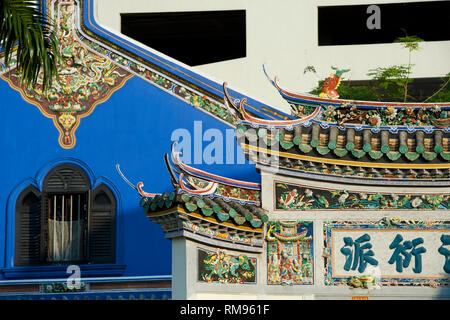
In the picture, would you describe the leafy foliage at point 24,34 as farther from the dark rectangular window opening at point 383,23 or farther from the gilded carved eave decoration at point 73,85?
the dark rectangular window opening at point 383,23

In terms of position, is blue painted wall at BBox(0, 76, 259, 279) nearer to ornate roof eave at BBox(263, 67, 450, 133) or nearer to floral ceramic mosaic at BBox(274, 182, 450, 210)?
ornate roof eave at BBox(263, 67, 450, 133)

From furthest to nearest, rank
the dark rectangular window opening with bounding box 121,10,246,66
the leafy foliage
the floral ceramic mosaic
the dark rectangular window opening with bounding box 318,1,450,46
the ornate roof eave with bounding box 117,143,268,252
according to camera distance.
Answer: the dark rectangular window opening with bounding box 318,1,450,46 → the dark rectangular window opening with bounding box 121,10,246,66 → the leafy foliage → the floral ceramic mosaic → the ornate roof eave with bounding box 117,143,268,252

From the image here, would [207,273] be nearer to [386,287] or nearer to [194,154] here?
[386,287]

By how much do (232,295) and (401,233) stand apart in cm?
245

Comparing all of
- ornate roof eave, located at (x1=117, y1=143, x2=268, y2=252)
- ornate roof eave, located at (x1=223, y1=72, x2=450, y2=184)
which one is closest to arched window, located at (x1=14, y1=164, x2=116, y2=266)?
ornate roof eave, located at (x1=117, y1=143, x2=268, y2=252)

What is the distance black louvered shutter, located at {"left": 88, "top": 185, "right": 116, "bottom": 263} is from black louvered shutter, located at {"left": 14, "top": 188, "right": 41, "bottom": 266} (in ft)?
3.06

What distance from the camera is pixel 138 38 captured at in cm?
2612

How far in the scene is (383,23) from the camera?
25641 millimetres

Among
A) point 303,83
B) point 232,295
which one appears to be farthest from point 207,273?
point 303,83

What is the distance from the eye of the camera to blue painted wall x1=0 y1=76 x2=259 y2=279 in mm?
16500

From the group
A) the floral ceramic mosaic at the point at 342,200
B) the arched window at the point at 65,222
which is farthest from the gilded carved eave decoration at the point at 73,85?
the floral ceramic mosaic at the point at 342,200

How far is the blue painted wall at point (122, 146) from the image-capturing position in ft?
54.1

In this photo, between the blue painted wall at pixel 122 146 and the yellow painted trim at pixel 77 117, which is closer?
the blue painted wall at pixel 122 146

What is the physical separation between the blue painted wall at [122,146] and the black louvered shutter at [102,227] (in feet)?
0.55
